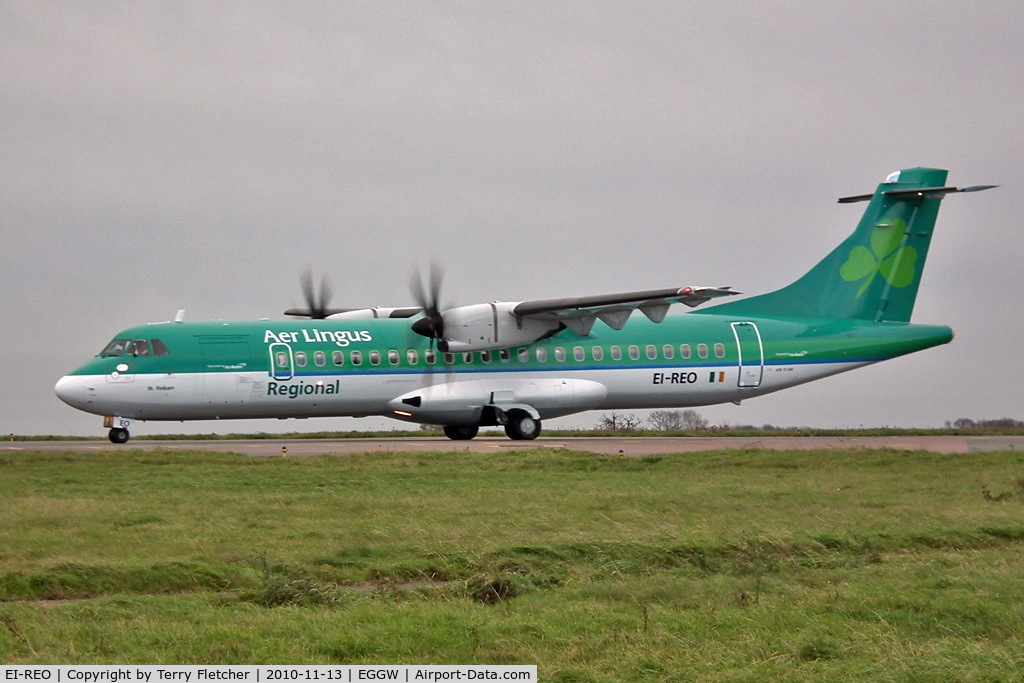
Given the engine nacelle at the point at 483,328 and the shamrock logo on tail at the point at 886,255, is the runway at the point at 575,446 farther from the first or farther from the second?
the shamrock logo on tail at the point at 886,255

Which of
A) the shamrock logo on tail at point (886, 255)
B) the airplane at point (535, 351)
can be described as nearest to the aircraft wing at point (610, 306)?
the airplane at point (535, 351)

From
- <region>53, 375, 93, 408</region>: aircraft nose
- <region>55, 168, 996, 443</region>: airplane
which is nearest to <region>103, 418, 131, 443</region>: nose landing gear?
<region>55, 168, 996, 443</region>: airplane

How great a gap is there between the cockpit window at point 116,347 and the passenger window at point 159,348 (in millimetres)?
625

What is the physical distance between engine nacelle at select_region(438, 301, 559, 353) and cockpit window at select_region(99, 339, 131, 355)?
7.74 m

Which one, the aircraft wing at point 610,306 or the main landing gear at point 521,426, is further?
the main landing gear at point 521,426

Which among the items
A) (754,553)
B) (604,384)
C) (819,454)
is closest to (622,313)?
(604,384)

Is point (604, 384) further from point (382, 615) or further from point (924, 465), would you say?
point (382, 615)

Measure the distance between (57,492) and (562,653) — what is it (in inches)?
466

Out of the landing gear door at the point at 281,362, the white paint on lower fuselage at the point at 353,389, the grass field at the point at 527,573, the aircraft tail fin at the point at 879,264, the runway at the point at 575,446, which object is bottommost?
the grass field at the point at 527,573

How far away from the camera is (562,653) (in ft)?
27.0

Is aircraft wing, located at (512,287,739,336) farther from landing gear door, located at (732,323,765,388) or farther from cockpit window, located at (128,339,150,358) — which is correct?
cockpit window, located at (128,339,150,358)

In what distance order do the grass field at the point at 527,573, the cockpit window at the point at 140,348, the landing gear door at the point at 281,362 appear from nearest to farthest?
the grass field at the point at 527,573 → the cockpit window at the point at 140,348 → the landing gear door at the point at 281,362

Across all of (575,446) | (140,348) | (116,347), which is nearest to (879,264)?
(575,446)

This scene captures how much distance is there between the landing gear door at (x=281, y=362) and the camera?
1137 inches
